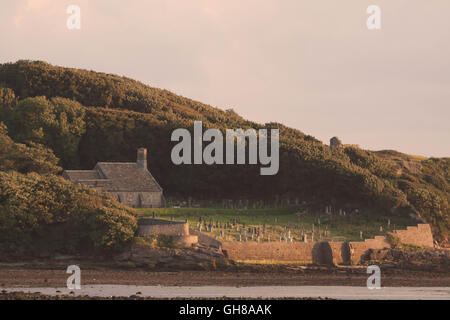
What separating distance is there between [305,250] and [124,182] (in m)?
19.8

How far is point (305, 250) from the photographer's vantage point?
76.0m

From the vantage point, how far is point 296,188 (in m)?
95.1

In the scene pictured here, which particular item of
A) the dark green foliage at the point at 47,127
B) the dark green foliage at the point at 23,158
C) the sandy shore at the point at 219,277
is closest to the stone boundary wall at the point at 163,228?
the sandy shore at the point at 219,277

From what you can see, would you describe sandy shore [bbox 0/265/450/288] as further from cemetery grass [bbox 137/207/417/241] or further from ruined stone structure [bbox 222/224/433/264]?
cemetery grass [bbox 137/207/417/241]

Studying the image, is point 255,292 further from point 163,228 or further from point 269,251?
point 163,228

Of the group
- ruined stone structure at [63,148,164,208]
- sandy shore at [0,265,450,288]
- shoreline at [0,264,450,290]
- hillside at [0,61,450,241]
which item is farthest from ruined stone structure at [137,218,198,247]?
hillside at [0,61,450,241]

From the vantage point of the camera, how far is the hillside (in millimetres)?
92562

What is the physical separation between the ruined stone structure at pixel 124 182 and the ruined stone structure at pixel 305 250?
53.3 feet

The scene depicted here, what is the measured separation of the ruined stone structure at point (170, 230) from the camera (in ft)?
241

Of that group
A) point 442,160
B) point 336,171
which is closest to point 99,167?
point 336,171

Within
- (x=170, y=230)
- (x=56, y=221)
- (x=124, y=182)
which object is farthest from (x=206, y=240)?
(x=124, y=182)

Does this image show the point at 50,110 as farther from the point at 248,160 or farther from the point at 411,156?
the point at 411,156

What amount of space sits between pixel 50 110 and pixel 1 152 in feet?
41.0
